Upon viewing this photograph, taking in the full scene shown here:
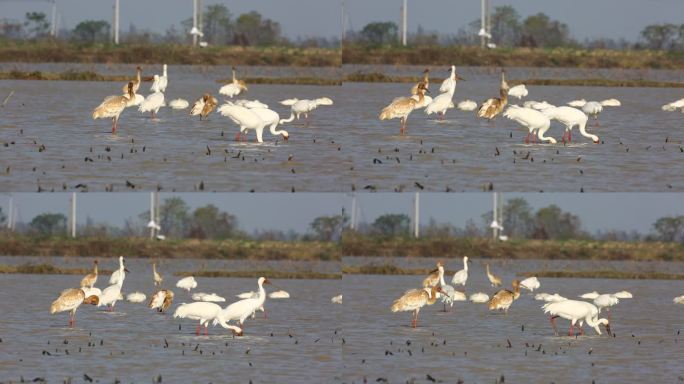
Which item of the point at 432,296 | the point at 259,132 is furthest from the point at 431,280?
the point at 259,132

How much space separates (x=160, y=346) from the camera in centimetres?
1791

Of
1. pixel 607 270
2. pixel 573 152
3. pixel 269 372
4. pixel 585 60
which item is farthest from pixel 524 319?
pixel 585 60

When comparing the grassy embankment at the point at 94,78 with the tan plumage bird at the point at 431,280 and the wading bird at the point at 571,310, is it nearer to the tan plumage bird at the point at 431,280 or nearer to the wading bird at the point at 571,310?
the tan plumage bird at the point at 431,280

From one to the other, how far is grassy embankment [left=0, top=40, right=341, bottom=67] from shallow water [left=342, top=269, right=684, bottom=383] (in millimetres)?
16392

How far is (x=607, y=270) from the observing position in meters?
36.0

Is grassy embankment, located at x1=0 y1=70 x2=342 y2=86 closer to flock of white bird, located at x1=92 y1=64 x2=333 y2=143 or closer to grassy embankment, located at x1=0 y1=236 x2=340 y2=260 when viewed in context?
grassy embankment, located at x1=0 y1=236 x2=340 y2=260

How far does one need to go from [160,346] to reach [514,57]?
24.5 meters

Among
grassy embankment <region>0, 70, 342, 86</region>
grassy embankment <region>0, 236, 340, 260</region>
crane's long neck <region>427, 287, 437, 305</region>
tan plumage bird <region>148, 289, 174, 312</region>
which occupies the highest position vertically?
grassy embankment <region>0, 70, 342, 86</region>

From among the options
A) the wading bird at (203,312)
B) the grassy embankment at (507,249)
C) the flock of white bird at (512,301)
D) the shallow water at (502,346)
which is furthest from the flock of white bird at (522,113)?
the grassy embankment at (507,249)

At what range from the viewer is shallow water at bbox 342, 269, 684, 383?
53.8ft

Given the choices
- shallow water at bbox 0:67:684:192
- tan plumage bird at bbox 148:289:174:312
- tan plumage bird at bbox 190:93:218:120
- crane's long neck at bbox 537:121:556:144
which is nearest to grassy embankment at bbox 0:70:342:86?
shallow water at bbox 0:67:684:192

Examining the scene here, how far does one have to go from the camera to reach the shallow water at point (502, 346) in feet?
53.8

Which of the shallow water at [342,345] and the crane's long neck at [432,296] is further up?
the crane's long neck at [432,296]

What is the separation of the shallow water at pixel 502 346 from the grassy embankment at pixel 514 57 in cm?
1260
